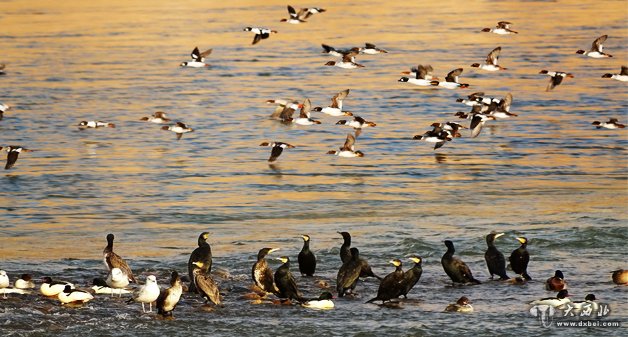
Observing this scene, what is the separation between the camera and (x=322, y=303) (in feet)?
47.1

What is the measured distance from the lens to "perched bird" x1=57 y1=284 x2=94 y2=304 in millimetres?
14305

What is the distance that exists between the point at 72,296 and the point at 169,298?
43.3 inches

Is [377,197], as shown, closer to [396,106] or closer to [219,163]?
[219,163]

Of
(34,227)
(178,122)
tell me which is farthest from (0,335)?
(178,122)

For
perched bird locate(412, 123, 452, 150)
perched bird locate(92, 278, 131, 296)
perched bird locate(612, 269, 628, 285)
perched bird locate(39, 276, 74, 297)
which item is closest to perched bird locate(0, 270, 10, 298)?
perched bird locate(39, 276, 74, 297)

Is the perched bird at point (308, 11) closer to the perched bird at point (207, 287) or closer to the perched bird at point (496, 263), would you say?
the perched bird at point (496, 263)

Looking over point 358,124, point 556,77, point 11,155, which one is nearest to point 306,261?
point 11,155

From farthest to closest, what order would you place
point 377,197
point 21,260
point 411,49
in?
point 411,49 < point 377,197 < point 21,260

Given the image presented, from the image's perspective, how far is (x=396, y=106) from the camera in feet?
106

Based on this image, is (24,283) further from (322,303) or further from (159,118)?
(159,118)

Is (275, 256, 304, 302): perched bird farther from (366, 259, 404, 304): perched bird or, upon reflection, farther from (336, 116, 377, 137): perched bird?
(336, 116, 377, 137): perched bird

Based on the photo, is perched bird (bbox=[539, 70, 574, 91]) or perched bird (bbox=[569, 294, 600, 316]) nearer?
perched bird (bbox=[569, 294, 600, 316])

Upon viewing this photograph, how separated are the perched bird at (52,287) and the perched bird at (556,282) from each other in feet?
16.7

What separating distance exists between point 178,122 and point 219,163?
4.89 metres
